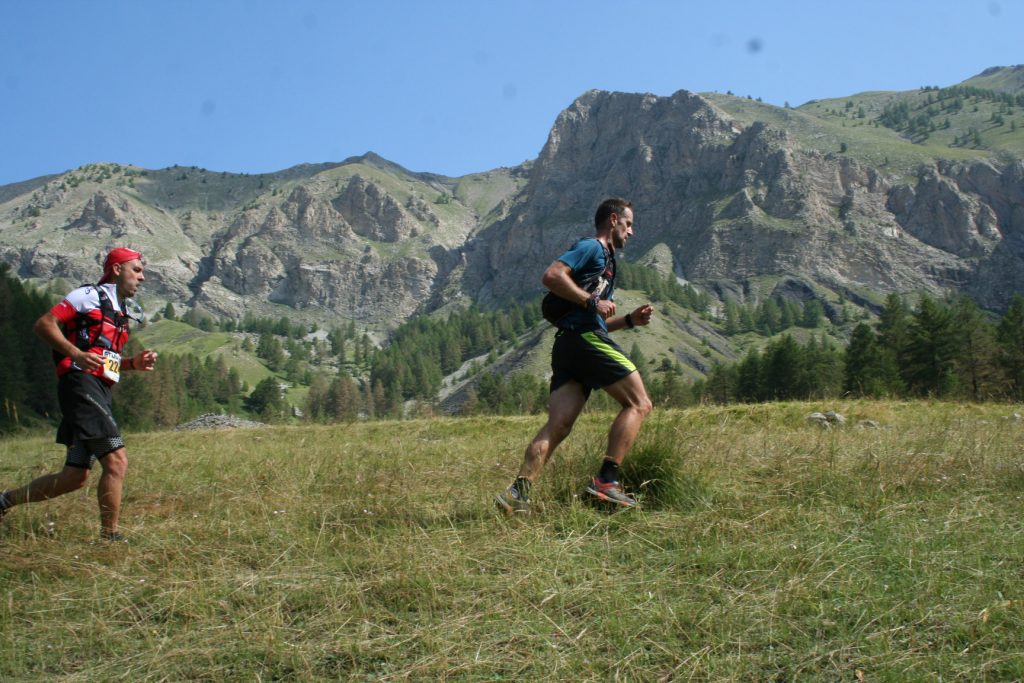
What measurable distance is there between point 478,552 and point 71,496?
174 inches

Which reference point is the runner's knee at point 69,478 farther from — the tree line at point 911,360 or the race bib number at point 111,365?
the tree line at point 911,360

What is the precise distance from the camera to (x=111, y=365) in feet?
18.7

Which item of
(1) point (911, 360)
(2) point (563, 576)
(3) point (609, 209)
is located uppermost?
(3) point (609, 209)

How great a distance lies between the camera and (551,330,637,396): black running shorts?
562 centimetres

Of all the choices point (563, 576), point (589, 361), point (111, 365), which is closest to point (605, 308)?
point (589, 361)

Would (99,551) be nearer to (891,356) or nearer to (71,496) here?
(71,496)

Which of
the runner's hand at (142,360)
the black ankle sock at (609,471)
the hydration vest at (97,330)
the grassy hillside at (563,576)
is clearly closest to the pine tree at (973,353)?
the grassy hillside at (563,576)

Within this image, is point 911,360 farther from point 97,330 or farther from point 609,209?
point 97,330

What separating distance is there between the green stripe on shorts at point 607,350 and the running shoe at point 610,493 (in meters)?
0.93

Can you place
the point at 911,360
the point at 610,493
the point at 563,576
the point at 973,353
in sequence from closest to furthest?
the point at 563,576, the point at 610,493, the point at 973,353, the point at 911,360

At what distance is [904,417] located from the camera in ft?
38.3

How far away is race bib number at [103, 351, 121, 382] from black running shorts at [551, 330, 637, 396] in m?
3.49

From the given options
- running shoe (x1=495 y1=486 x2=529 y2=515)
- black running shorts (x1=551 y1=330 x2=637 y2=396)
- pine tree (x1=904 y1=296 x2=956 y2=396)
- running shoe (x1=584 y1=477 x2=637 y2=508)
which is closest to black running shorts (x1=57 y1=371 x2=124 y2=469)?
running shoe (x1=495 y1=486 x2=529 y2=515)

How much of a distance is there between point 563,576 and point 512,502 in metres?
1.31
